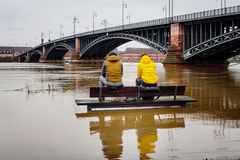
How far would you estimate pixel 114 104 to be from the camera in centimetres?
945

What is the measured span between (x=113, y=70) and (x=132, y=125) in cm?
262

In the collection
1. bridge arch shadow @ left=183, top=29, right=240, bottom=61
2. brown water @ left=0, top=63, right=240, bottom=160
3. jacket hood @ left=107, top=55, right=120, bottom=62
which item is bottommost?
brown water @ left=0, top=63, right=240, bottom=160

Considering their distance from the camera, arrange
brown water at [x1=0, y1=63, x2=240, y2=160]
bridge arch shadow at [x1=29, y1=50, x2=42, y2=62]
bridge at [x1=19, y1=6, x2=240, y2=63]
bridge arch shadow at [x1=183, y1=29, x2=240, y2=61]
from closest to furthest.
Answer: brown water at [x1=0, y1=63, x2=240, y2=160] < bridge arch shadow at [x1=183, y1=29, x2=240, y2=61] < bridge at [x1=19, y1=6, x2=240, y2=63] < bridge arch shadow at [x1=29, y1=50, x2=42, y2=62]

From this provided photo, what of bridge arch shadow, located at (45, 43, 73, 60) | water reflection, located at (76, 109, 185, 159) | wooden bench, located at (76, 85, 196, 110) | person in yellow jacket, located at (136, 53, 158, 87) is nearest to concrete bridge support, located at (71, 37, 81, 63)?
bridge arch shadow, located at (45, 43, 73, 60)

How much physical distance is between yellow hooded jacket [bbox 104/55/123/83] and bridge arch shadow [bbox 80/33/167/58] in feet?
156

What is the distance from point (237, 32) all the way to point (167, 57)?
1422 centimetres

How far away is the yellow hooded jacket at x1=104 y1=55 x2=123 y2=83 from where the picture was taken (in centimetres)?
972

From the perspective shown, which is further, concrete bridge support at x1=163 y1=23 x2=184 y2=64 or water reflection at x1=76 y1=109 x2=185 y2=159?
concrete bridge support at x1=163 y1=23 x2=184 y2=64

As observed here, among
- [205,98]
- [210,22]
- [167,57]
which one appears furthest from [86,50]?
[205,98]

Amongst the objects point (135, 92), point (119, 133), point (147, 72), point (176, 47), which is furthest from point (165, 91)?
point (176, 47)

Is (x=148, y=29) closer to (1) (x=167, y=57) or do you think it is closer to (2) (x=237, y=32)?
(1) (x=167, y=57)

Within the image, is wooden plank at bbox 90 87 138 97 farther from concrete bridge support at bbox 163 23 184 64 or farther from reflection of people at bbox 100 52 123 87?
concrete bridge support at bbox 163 23 184 64

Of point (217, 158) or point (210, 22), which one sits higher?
point (210, 22)

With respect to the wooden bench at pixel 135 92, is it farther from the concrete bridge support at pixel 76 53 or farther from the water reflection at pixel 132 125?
the concrete bridge support at pixel 76 53
